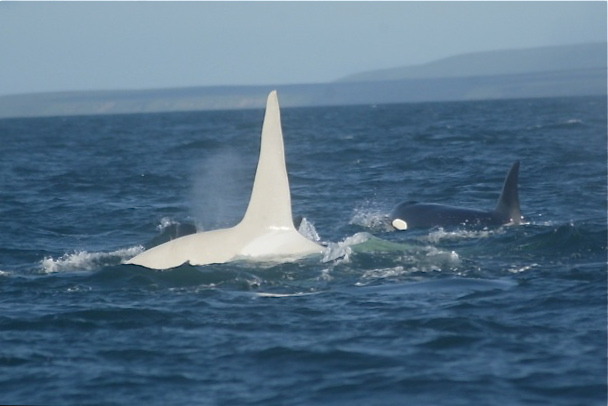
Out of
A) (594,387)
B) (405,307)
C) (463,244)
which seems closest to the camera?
(594,387)

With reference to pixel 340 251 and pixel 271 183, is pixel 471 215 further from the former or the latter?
pixel 271 183

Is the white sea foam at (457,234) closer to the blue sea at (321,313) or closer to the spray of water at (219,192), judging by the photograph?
the blue sea at (321,313)

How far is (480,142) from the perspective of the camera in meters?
46.5

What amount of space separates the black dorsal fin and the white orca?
551 cm

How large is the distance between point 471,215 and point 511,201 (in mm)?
673

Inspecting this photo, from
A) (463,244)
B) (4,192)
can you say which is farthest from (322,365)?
(4,192)

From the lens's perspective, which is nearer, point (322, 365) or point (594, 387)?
point (594, 387)

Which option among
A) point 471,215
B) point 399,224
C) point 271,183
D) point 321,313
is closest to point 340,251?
point 271,183

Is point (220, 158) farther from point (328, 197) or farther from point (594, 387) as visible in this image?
point (594, 387)

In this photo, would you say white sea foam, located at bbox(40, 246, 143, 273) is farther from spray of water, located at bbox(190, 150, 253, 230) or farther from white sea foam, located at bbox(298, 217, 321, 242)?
spray of water, located at bbox(190, 150, 253, 230)

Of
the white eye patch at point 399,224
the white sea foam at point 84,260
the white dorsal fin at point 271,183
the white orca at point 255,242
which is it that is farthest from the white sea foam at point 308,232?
the white dorsal fin at point 271,183

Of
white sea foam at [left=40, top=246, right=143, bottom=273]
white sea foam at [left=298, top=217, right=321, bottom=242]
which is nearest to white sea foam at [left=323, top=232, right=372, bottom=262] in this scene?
white sea foam at [left=298, top=217, right=321, bottom=242]

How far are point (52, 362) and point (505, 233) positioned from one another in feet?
29.3

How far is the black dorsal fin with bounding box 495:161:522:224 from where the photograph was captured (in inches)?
779
